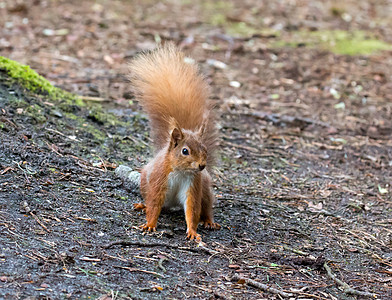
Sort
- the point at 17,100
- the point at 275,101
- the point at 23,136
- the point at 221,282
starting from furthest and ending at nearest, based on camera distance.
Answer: the point at 275,101, the point at 17,100, the point at 23,136, the point at 221,282

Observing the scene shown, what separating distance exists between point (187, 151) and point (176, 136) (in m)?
0.14

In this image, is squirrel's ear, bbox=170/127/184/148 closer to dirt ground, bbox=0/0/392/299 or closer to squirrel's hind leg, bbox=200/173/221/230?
squirrel's hind leg, bbox=200/173/221/230

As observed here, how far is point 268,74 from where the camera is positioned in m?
7.40

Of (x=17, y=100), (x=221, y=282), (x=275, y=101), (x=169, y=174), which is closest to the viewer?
(x=221, y=282)

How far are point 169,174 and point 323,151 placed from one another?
2576 mm

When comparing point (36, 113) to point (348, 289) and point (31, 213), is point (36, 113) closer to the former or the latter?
point (31, 213)

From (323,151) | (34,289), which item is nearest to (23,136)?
(34,289)

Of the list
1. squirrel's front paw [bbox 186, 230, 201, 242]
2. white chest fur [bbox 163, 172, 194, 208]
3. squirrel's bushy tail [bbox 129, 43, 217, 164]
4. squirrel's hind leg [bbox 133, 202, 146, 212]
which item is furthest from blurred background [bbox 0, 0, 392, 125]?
squirrel's front paw [bbox 186, 230, 201, 242]

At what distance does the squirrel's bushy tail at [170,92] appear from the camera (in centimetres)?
373

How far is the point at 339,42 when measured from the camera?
8844 mm

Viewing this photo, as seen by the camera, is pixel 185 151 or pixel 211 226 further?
pixel 211 226

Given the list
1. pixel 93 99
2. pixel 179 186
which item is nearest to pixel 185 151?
pixel 179 186

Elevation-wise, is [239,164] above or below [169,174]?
below

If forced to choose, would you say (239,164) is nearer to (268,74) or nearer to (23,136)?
(23,136)
